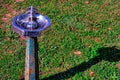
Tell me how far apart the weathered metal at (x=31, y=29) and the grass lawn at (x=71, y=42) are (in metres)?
1.26

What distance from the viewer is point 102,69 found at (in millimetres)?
6500

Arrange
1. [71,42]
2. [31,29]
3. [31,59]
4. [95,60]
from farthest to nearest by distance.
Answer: [71,42] < [95,60] < [31,59] < [31,29]

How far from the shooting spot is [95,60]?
265 inches

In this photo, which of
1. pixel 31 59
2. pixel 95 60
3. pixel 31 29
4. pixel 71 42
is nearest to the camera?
pixel 31 29

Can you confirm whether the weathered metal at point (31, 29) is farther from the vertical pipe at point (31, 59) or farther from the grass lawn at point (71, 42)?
the grass lawn at point (71, 42)

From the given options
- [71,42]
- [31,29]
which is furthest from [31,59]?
[71,42]

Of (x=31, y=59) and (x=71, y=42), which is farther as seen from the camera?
(x=71, y=42)

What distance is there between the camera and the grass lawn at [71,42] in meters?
6.43

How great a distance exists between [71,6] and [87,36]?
5.92 ft

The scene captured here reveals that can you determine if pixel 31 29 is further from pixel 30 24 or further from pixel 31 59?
pixel 31 59

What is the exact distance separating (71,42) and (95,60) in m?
0.93

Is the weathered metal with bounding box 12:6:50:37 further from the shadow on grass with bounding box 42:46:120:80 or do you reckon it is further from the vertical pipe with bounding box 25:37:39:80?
the shadow on grass with bounding box 42:46:120:80

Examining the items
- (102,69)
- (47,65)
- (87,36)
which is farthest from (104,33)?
(47,65)

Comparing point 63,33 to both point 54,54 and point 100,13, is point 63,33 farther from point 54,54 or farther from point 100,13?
point 100,13
